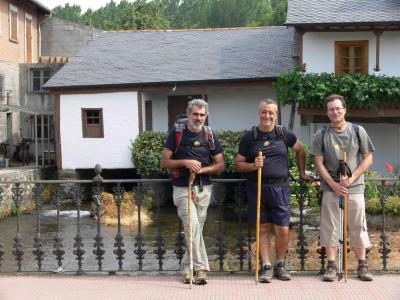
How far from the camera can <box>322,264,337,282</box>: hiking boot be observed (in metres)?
6.37

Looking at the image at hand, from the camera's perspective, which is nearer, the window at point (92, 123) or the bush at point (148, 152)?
the bush at point (148, 152)

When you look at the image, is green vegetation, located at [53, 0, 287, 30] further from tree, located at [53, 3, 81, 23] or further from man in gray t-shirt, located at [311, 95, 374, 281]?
man in gray t-shirt, located at [311, 95, 374, 281]

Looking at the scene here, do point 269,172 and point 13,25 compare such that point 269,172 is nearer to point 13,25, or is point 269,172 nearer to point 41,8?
point 13,25

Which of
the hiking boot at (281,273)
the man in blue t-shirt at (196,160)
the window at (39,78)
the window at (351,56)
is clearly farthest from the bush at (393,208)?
the window at (39,78)

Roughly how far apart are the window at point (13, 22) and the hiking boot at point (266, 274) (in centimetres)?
2317

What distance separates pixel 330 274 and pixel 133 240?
377 inches

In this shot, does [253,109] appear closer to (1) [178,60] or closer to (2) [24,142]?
(1) [178,60]

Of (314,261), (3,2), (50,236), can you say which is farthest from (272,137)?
(3,2)

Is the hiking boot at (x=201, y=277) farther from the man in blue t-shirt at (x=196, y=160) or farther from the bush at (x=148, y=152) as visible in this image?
the bush at (x=148, y=152)

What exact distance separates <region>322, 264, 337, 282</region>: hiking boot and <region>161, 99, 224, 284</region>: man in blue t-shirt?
4.18ft

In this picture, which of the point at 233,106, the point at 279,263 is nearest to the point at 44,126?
the point at 233,106

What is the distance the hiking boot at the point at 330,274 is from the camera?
20.9ft

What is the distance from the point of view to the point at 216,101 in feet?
73.9

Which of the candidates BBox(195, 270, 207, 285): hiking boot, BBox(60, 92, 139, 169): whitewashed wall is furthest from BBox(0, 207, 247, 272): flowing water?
BBox(195, 270, 207, 285): hiking boot
